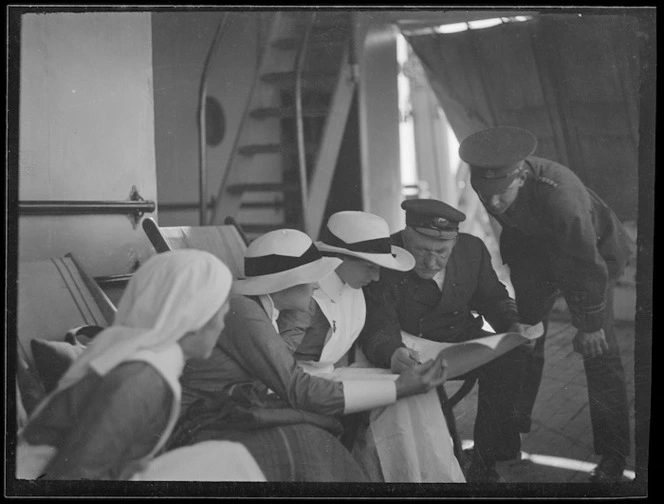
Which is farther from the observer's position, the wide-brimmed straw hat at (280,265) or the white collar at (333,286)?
the white collar at (333,286)

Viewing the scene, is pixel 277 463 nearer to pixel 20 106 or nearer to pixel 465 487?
pixel 465 487

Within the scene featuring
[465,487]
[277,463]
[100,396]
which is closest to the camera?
[100,396]

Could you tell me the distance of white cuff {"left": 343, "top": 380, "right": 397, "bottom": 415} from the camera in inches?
119

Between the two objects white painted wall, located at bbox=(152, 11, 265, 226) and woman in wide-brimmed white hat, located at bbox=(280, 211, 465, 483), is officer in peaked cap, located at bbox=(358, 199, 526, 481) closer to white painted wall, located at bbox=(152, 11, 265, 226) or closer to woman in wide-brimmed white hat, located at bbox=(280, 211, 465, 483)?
woman in wide-brimmed white hat, located at bbox=(280, 211, 465, 483)

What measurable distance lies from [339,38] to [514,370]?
1.56 m

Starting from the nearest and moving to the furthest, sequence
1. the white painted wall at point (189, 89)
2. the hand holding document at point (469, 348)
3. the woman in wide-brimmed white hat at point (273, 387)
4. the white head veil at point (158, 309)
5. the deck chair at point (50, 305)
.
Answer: the white head veil at point (158, 309)
the woman in wide-brimmed white hat at point (273, 387)
the deck chair at point (50, 305)
the hand holding document at point (469, 348)
the white painted wall at point (189, 89)

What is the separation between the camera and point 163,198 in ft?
11.1

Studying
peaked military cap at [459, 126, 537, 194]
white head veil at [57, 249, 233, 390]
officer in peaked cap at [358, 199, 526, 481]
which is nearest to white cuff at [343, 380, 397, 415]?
officer in peaked cap at [358, 199, 526, 481]

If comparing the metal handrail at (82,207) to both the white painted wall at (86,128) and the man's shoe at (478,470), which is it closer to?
the white painted wall at (86,128)

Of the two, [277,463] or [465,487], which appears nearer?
[277,463]

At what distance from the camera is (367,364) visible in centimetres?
317

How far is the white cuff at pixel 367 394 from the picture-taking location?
9.88 ft

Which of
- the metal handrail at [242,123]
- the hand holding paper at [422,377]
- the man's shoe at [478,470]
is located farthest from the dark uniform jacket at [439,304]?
the metal handrail at [242,123]

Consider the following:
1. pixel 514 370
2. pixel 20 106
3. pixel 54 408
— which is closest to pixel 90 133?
pixel 20 106
